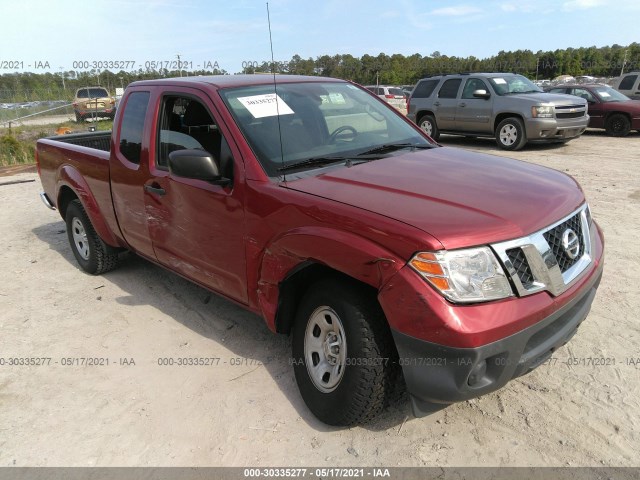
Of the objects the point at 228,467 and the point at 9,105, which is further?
the point at 9,105

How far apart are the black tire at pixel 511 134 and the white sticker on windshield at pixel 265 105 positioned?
10018 millimetres

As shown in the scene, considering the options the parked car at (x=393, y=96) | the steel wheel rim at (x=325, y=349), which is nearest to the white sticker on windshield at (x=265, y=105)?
the steel wheel rim at (x=325, y=349)

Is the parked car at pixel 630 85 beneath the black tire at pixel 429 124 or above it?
above

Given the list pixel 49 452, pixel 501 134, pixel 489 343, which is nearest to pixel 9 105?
pixel 501 134

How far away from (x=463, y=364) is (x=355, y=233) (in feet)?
2.53

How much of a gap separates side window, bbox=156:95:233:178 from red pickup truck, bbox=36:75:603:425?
0.01 metres

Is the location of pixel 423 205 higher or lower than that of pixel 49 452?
higher

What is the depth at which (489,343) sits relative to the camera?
7.10 feet

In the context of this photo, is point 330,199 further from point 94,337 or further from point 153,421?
point 94,337

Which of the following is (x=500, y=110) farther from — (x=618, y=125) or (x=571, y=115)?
(x=618, y=125)

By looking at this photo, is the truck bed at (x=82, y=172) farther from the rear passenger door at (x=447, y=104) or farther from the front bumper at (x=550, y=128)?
the rear passenger door at (x=447, y=104)

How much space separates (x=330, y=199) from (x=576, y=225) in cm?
139

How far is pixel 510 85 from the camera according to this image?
1257 cm

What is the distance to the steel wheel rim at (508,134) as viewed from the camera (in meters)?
12.2
